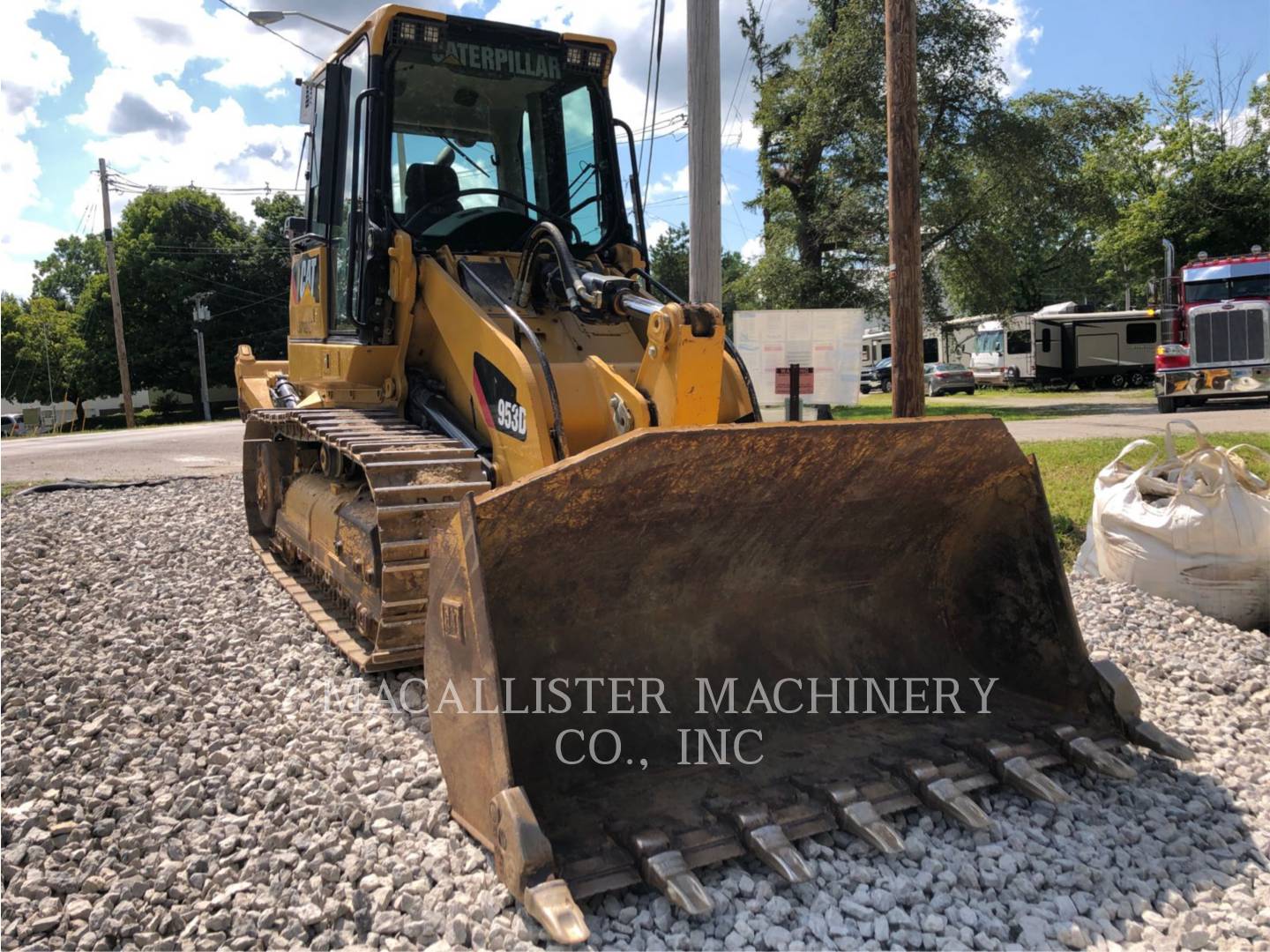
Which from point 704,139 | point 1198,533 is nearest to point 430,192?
point 704,139


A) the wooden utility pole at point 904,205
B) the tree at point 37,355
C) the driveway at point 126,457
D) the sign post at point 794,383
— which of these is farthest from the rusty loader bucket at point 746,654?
the tree at point 37,355

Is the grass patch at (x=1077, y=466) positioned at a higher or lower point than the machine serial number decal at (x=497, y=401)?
lower

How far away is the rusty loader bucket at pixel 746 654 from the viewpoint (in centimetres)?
271

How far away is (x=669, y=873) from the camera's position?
2514mm

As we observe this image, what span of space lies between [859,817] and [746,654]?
0.78m

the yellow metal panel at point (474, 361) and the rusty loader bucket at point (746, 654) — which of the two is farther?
the yellow metal panel at point (474, 361)

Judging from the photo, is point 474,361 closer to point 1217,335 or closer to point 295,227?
point 295,227

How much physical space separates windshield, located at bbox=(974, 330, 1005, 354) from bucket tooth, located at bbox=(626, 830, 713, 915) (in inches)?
1326

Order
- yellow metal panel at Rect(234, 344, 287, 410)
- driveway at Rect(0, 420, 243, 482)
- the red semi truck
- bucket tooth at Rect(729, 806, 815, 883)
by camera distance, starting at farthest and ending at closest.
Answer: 1. the red semi truck
2. driveway at Rect(0, 420, 243, 482)
3. yellow metal panel at Rect(234, 344, 287, 410)
4. bucket tooth at Rect(729, 806, 815, 883)

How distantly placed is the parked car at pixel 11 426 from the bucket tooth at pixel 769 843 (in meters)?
48.2

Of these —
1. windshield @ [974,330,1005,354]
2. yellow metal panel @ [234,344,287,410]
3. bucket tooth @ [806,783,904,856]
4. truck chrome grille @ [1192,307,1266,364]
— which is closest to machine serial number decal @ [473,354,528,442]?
bucket tooth @ [806,783,904,856]

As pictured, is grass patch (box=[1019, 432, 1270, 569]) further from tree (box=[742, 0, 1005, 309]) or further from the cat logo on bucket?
tree (box=[742, 0, 1005, 309])

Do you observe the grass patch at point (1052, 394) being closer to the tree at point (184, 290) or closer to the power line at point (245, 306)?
the tree at point (184, 290)

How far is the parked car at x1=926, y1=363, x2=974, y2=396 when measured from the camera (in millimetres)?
32938
